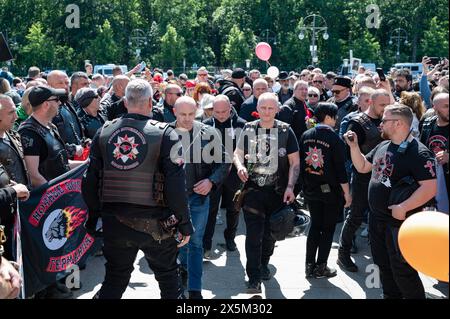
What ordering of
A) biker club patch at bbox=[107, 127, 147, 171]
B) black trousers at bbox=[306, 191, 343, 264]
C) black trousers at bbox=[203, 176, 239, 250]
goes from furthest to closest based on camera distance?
black trousers at bbox=[203, 176, 239, 250]
black trousers at bbox=[306, 191, 343, 264]
biker club patch at bbox=[107, 127, 147, 171]

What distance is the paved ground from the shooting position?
5434mm

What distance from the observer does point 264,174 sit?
550cm

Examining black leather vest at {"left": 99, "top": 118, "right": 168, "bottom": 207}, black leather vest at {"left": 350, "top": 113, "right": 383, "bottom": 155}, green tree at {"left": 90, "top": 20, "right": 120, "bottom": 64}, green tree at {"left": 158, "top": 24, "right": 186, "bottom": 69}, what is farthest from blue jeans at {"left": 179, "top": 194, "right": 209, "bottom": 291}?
green tree at {"left": 90, "top": 20, "right": 120, "bottom": 64}

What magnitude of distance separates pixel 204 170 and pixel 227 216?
64.6 inches

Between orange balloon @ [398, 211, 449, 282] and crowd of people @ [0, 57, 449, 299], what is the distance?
693 mm

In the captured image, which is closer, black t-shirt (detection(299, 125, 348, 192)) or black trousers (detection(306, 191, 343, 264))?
black t-shirt (detection(299, 125, 348, 192))

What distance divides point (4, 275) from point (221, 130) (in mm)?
3782

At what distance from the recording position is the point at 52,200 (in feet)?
16.3

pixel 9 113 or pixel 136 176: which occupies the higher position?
pixel 9 113

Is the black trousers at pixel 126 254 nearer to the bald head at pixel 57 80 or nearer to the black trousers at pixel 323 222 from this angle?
the black trousers at pixel 323 222

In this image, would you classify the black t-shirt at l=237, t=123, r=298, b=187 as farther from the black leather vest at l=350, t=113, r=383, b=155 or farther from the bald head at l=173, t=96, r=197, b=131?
the black leather vest at l=350, t=113, r=383, b=155

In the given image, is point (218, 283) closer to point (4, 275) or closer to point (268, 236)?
point (268, 236)

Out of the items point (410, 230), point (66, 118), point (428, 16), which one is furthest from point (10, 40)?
point (410, 230)
